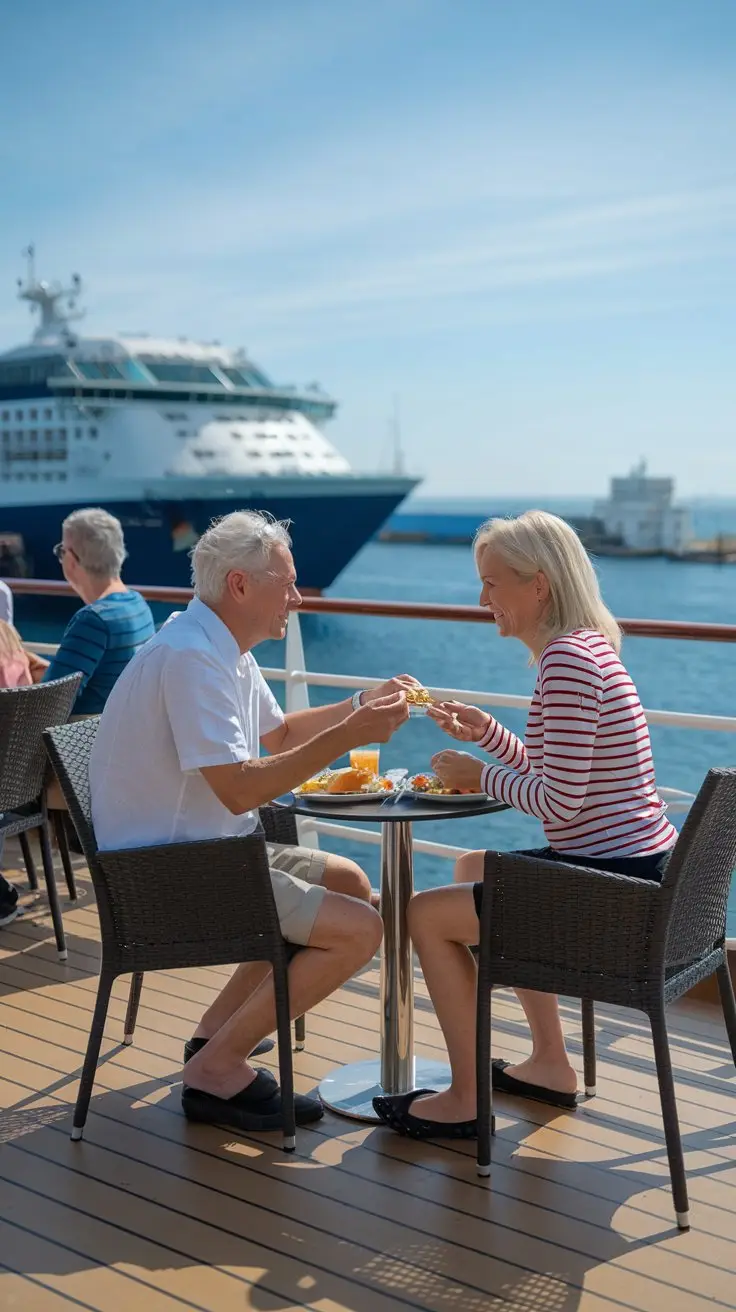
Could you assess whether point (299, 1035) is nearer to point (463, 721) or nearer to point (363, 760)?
point (363, 760)

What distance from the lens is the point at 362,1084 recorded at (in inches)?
97.8

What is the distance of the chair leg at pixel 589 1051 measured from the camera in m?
2.45

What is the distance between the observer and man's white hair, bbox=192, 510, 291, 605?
7.32ft

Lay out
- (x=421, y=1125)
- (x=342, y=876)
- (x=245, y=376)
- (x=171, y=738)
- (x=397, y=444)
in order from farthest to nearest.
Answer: (x=397, y=444)
(x=245, y=376)
(x=342, y=876)
(x=421, y=1125)
(x=171, y=738)

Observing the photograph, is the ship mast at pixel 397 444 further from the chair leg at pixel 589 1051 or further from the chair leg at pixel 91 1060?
the chair leg at pixel 91 1060

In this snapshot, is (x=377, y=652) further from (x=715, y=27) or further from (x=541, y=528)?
(x=541, y=528)

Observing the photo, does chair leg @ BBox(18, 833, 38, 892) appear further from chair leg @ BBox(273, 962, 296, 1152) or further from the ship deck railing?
chair leg @ BBox(273, 962, 296, 1152)

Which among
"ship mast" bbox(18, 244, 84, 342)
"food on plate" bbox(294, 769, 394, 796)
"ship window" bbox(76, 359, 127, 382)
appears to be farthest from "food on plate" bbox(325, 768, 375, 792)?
"ship mast" bbox(18, 244, 84, 342)

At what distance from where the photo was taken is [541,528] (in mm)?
2193

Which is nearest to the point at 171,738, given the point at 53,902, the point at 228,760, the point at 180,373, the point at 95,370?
the point at 228,760

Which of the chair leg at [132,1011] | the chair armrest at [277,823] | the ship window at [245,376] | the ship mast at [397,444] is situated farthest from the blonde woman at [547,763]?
the ship window at [245,376]

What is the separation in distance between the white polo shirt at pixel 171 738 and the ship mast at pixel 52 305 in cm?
3476

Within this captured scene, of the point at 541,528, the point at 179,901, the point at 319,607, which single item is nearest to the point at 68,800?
the point at 179,901

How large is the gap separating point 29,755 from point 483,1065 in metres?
1.52
